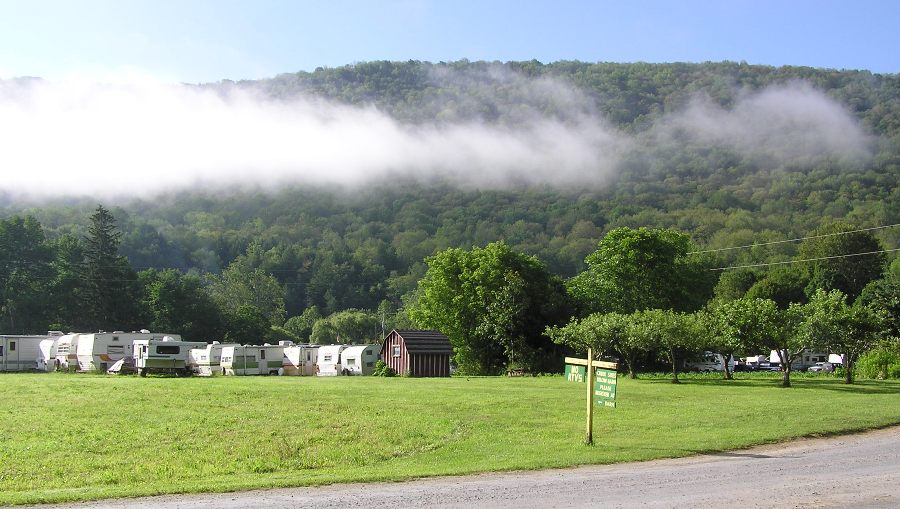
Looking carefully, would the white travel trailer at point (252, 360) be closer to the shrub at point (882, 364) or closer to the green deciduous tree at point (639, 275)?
the green deciduous tree at point (639, 275)

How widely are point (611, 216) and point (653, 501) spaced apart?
182 meters

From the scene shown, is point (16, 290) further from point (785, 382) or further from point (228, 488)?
point (228, 488)

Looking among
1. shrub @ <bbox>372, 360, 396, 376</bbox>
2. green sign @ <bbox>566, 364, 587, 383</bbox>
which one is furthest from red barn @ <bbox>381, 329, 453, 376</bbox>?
green sign @ <bbox>566, 364, 587, 383</bbox>

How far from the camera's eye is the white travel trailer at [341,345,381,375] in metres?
67.6

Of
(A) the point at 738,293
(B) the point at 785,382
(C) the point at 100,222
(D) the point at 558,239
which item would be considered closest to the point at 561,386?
(B) the point at 785,382

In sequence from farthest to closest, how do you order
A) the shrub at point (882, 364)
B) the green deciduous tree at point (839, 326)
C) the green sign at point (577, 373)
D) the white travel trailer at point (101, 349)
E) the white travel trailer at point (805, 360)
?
the white travel trailer at point (805, 360) → the white travel trailer at point (101, 349) → the shrub at point (882, 364) → the green deciduous tree at point (839, 326) → the green sign at point (577, 373)

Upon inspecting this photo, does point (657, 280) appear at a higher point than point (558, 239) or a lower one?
lower

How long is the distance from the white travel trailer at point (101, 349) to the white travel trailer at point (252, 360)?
14.1ft

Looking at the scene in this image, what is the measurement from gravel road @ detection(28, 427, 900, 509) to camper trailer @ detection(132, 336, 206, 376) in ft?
140

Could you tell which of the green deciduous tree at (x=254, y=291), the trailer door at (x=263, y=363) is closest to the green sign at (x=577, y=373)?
the trailer door at (x=263, y=363)

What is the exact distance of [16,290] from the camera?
101m

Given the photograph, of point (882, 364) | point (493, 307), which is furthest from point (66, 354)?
point (882, 364)

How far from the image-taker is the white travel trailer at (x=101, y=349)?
62.3 meters

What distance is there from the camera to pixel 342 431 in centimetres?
2473
